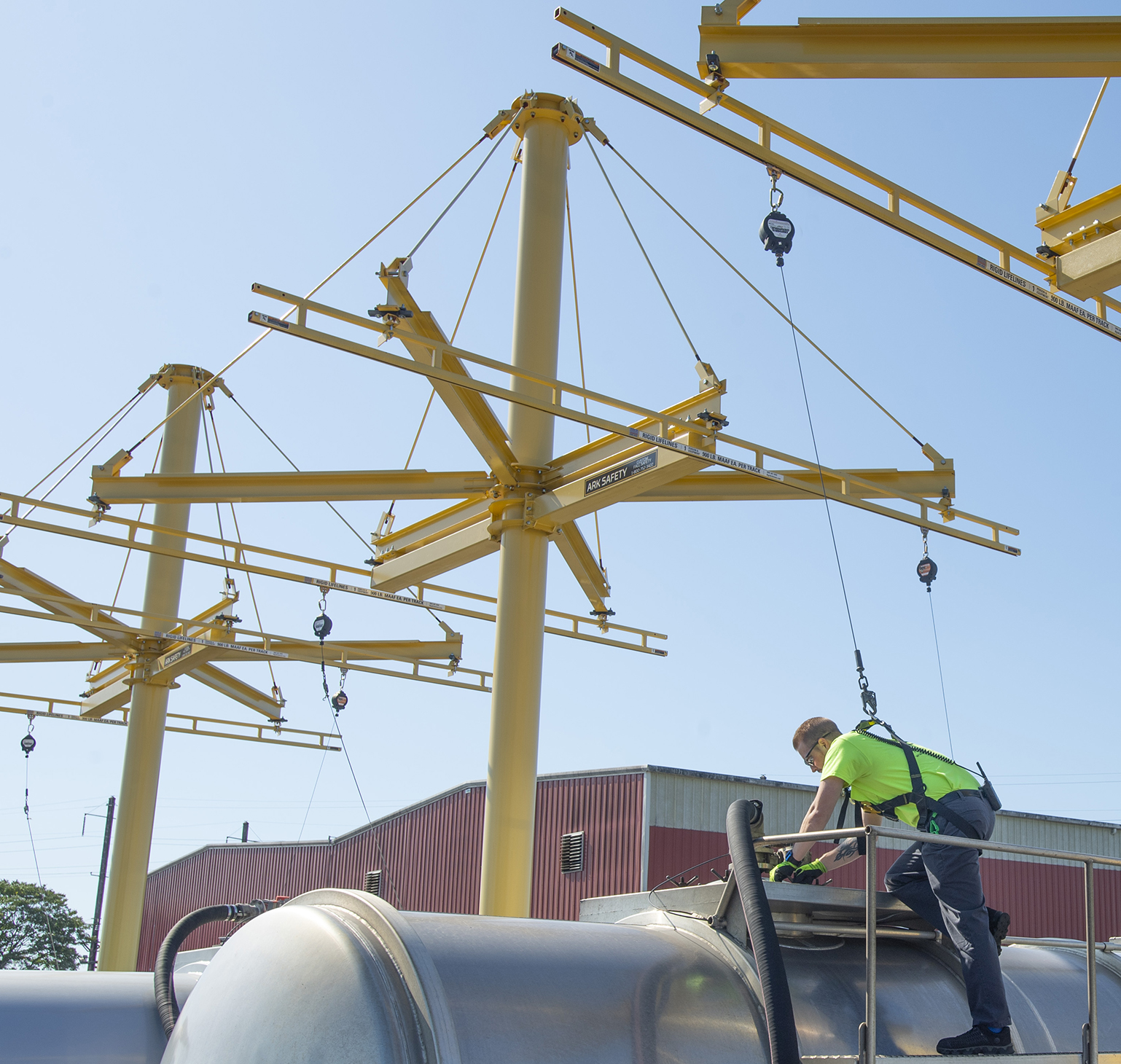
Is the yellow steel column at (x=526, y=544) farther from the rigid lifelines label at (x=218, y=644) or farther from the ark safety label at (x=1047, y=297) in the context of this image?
the rigid lifelines label at (x=218, y=644)

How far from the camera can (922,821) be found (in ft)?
19.4

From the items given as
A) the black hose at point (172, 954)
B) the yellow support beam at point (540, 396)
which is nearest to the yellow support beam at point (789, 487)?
the yellow support beam at point (540, 396)

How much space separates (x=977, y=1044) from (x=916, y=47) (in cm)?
698

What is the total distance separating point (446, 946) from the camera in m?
4.54

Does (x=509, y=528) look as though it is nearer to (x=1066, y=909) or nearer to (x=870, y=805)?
(x=870, y=805)

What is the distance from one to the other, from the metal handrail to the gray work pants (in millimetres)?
90

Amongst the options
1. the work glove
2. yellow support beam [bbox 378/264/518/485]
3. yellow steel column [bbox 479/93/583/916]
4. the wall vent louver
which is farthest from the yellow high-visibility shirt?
the wall vent louver

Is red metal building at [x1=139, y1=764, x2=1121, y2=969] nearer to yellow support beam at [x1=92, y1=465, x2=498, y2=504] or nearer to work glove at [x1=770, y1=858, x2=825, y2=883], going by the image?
yellow support beam at [x1=92, y1=465, x2=498, y2=504]

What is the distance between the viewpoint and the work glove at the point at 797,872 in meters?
5.76

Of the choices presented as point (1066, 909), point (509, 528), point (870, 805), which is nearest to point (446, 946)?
point (870, 805)

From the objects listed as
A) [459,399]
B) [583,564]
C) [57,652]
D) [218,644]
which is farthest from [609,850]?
[459,399]

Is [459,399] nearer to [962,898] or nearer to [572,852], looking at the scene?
[962,898]

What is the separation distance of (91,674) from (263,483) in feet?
37.6

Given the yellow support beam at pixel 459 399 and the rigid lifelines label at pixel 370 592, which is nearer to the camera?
the yellow support beam at pixel 459 399
